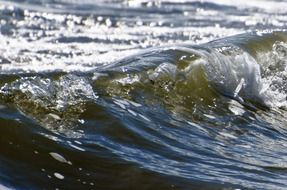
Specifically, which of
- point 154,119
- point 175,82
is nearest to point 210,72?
point 175,82

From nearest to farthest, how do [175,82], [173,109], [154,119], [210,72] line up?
1. [154,119]
2. [173,109]
3. [175,82]
4. [210,72]

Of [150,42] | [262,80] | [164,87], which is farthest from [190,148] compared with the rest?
[150,42]

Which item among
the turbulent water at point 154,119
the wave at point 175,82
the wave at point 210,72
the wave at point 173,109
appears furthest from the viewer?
the wave at point 210,72

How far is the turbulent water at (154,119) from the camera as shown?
411cm

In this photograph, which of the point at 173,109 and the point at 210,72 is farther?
the point at 210,72

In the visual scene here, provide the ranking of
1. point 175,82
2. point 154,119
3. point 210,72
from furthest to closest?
point 210,72 < point 175,82 < point 154,119

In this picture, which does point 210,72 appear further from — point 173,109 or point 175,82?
point 173,109

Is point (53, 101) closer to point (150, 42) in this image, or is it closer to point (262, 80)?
point (262, 80)

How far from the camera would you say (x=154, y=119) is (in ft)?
17.7

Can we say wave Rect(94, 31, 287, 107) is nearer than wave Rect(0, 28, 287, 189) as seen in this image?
No

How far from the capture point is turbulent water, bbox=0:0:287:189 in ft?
13.5

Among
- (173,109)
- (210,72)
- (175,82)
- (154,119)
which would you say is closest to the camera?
(154,119)

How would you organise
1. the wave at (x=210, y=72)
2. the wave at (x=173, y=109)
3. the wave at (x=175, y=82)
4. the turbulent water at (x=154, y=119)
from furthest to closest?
the wave at (x=210, y=72) → the wave at (x=175, y=82) → the wave at (x=173, y=109) → the turbulent water at (x=154, y=119)

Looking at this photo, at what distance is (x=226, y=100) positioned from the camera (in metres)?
6.73
